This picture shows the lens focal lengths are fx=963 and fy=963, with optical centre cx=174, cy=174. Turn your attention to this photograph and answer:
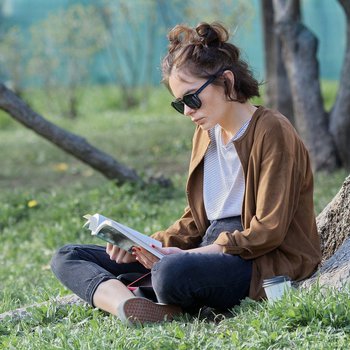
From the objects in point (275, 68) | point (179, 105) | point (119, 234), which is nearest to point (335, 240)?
point (179, 105)

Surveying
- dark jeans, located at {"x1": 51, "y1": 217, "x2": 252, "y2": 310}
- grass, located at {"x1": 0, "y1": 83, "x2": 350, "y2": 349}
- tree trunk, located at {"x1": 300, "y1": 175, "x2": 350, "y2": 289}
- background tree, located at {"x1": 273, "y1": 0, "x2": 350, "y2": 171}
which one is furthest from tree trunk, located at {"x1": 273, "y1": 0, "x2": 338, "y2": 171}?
dark jeans, located at {"x1": 51, "y1": 217, "x2": 252, "y2": 310}

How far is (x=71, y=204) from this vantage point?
755 cm

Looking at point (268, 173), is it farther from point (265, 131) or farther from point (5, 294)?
point (5, 294)

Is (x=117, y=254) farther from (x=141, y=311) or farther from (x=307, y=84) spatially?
(x=307, y=84)

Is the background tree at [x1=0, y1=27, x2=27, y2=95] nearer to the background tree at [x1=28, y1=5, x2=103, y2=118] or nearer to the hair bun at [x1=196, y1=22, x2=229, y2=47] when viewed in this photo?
the background tree at [x1=28, y1=5, x2=103, y2=118]

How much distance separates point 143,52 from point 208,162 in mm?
15054

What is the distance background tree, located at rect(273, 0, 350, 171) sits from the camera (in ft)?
27.6

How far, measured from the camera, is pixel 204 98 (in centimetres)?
408

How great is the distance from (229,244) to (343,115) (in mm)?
4596

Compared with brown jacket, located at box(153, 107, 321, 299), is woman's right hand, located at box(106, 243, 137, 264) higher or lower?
lower

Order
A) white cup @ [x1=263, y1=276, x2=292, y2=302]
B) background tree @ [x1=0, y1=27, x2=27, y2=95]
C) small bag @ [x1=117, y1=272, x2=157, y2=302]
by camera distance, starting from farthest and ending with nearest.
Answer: background tree @ [x1=0, y1=27, x2=27, y2=95] < small bag @ [x1=117, y1=272, x2=157, y2=302] < white cup @ [x1=263, y1=276, x2=292, y2=302]

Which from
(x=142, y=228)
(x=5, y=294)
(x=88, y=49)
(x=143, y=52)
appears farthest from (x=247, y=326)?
(x=143, y=52)

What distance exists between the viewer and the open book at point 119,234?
390 centimetres

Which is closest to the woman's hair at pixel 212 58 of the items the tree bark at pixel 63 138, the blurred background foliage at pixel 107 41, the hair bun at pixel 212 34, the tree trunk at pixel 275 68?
the hair bun at pixel 212 34
